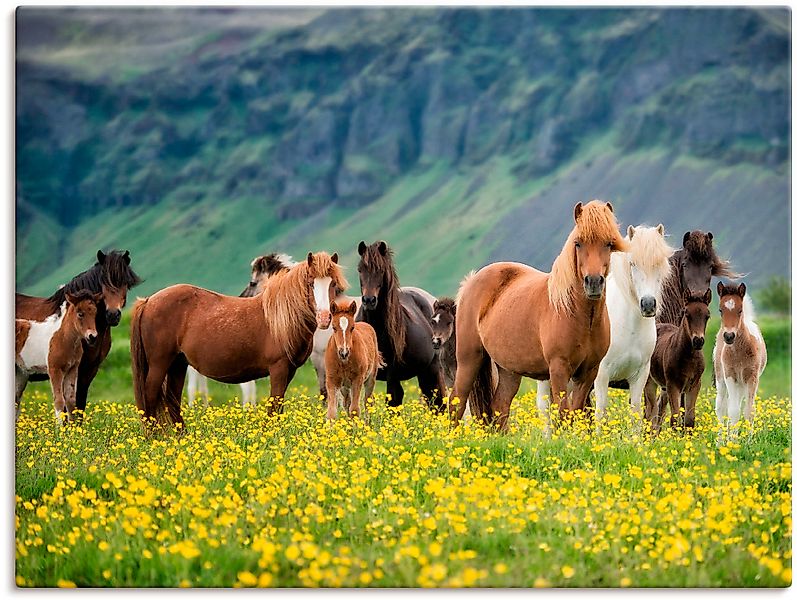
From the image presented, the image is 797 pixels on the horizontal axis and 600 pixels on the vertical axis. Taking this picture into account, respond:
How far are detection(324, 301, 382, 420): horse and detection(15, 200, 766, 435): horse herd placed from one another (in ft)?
0.05

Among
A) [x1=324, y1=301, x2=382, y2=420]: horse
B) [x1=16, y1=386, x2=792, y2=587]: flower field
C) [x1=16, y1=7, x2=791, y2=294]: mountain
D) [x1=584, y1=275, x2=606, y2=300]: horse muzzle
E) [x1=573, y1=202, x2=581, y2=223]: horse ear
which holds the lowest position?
Result: [x1=16, y1=386, x2=792, y2=587]: flower field

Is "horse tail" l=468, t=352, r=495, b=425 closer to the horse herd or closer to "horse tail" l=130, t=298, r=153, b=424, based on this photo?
the horse herd

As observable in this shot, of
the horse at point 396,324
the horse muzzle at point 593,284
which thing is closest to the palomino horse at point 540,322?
the horse muzzle at point 593,284

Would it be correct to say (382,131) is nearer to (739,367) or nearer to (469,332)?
(469,332)

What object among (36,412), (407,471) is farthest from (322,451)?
(36,412)

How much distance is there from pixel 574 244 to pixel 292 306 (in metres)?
2.84

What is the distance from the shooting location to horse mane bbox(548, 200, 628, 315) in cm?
777

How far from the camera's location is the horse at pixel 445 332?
37.4ft

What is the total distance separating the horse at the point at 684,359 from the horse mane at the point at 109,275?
5.03 m

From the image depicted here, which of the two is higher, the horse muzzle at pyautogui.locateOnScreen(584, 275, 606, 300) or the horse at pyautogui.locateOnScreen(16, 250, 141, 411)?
the horse at pyautogui.locateOnScreen(16, 250, 141, 411)

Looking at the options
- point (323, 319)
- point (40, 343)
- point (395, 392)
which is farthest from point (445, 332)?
point (40, 343)

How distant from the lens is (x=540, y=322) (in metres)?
8.68

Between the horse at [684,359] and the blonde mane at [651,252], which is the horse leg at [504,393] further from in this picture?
the blonde mane at [651,252]

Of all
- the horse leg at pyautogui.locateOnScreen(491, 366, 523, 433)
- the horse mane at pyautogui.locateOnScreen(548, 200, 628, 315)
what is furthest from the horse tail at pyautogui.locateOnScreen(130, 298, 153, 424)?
the horse mane at pyautogui.locateOnScreen(548, 200, 628, 315)
